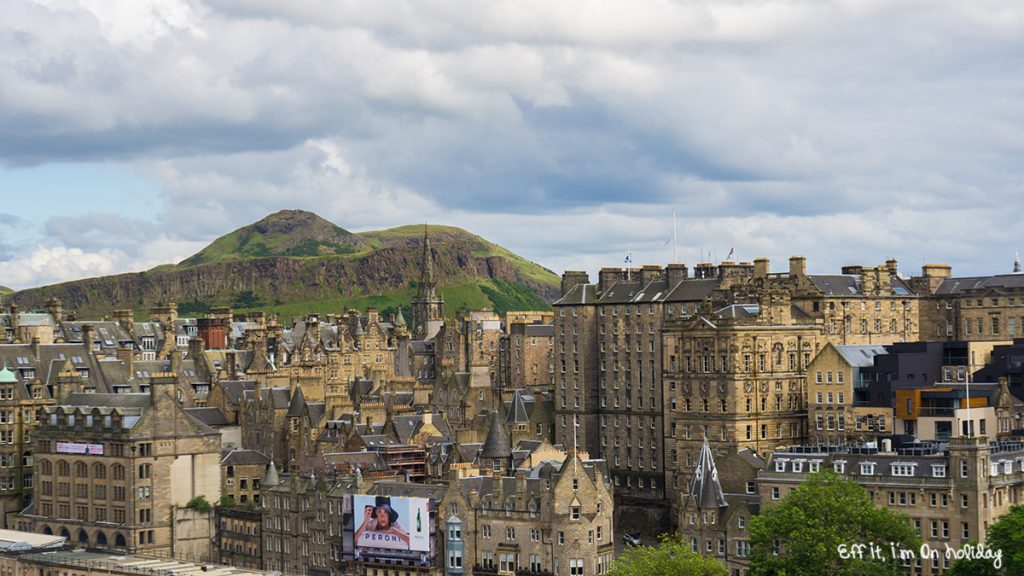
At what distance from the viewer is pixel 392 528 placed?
142 metres

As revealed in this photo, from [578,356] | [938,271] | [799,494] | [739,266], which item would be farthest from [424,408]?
[799,494]

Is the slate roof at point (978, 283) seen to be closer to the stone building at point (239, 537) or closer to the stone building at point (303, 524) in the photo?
the stone building at point (303, 524)

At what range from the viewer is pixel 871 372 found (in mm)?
146750

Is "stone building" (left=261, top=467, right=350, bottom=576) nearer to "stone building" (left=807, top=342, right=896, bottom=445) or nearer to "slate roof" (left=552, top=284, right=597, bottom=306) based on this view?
"slate roof" (left=552, top=284, right=597, bottom=306)

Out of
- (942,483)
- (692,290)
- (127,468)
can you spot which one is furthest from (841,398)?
(127,468)

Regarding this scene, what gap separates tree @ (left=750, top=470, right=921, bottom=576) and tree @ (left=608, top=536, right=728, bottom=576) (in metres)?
3.77

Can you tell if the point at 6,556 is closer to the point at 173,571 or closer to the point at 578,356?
the point at 173,571

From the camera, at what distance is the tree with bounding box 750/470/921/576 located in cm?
11494

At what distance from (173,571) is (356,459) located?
72.8 ft

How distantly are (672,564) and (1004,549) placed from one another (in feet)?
73.3

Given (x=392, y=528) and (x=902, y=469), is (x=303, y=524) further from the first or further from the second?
(x=902, y=469)

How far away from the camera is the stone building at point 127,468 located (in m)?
160

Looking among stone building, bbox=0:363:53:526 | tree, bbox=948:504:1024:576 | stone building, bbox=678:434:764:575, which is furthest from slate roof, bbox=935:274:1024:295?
stone building, bbox=0:363:53:526

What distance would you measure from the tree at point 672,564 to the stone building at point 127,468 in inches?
2203
